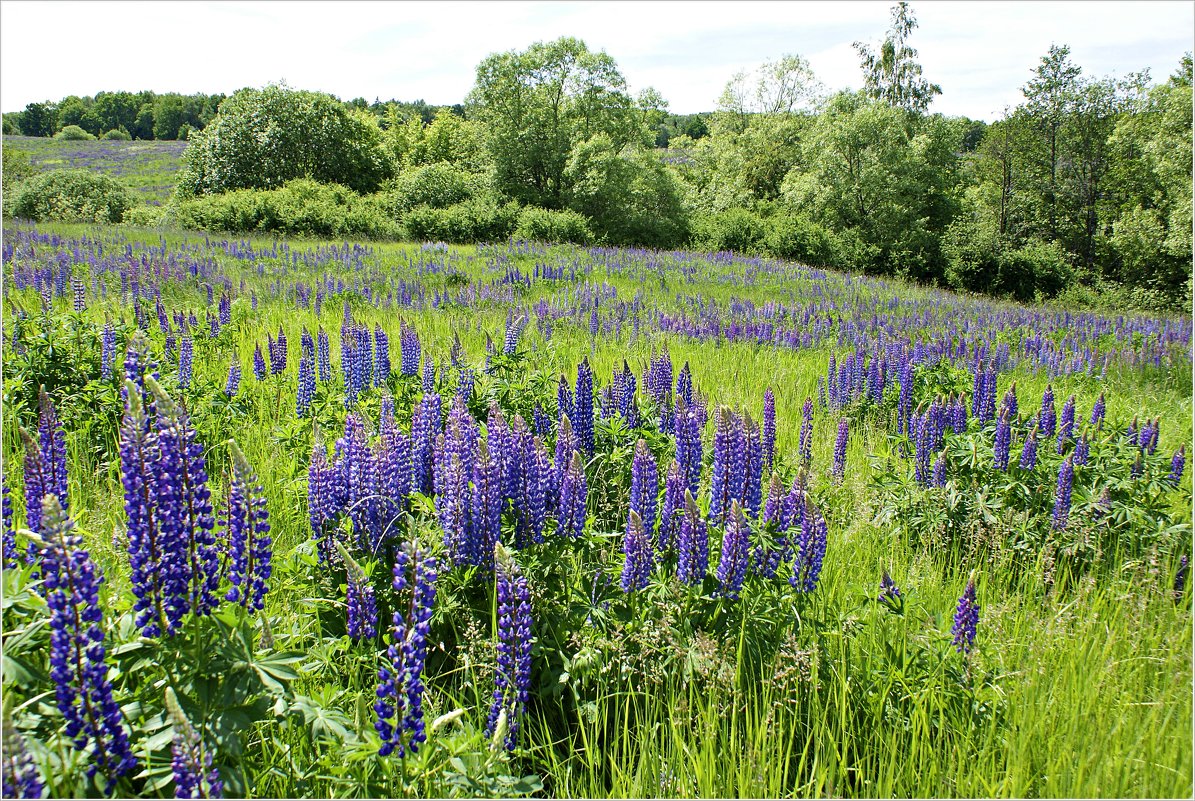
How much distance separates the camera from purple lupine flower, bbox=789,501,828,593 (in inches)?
103

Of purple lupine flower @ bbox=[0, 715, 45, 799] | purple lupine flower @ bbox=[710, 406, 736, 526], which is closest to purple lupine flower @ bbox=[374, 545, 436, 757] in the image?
purple lupine flower @ bbox=[0, 715, 45, 799]

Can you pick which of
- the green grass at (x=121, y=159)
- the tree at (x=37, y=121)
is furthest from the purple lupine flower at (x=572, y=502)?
the tree at (x=37, y=121)

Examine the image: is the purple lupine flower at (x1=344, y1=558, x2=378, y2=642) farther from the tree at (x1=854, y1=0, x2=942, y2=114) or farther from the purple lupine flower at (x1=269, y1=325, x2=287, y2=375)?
the tree at (x1=854, y1=0, x2=942, y2=114)

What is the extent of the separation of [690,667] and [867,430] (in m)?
4.00

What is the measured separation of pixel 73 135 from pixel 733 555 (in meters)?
99.5

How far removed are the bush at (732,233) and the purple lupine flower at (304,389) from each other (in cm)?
2432

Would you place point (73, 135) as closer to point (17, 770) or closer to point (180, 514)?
point (180, 514)

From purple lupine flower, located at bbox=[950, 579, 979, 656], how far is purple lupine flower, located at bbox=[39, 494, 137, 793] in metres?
2.59

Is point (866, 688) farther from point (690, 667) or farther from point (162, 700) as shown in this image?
point (162, 700)

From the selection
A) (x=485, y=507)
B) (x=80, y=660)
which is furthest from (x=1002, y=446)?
(x=80, y=660)

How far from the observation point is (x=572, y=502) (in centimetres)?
273

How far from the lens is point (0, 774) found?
134 cm

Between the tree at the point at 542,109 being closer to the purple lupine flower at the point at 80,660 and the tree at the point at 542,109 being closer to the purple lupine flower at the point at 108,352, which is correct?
the purple lupine flower at the point at 108,352

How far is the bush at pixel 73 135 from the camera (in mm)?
73812
